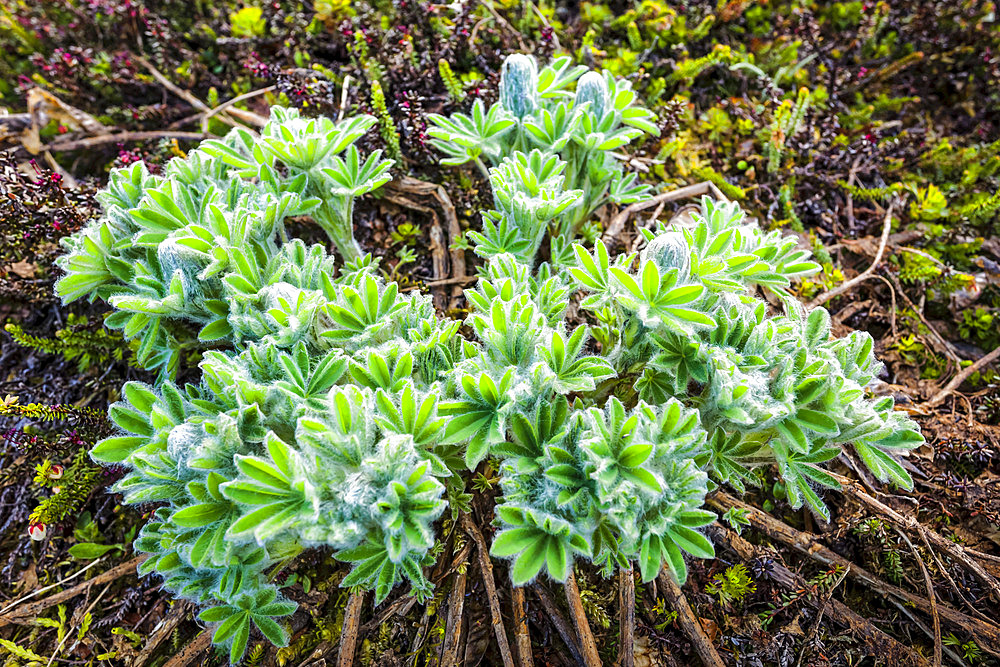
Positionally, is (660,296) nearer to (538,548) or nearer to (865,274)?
(538,548)

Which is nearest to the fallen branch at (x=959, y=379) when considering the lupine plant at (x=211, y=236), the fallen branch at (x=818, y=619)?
the fallen branch at (x=818, y=619)

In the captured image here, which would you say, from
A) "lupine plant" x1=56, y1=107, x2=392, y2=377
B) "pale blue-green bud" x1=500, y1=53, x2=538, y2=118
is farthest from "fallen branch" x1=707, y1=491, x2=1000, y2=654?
"lupine plant" x1=56, y1=107, x2=392, y2=377

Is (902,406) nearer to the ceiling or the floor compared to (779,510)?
nearer to the ceiling

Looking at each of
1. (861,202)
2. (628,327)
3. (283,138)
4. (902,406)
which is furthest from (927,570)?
(283,138)

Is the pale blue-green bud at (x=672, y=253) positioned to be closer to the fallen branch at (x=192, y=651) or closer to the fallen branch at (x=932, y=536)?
the fallen branch at (x=932, y=536)

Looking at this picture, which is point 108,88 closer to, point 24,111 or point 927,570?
point 24,111

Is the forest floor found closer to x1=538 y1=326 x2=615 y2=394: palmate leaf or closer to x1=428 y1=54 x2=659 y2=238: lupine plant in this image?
x1=428 y1=54 x2=659 y2=238: lupine plant

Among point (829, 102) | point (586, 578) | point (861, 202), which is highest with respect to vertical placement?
point (829, 102)
